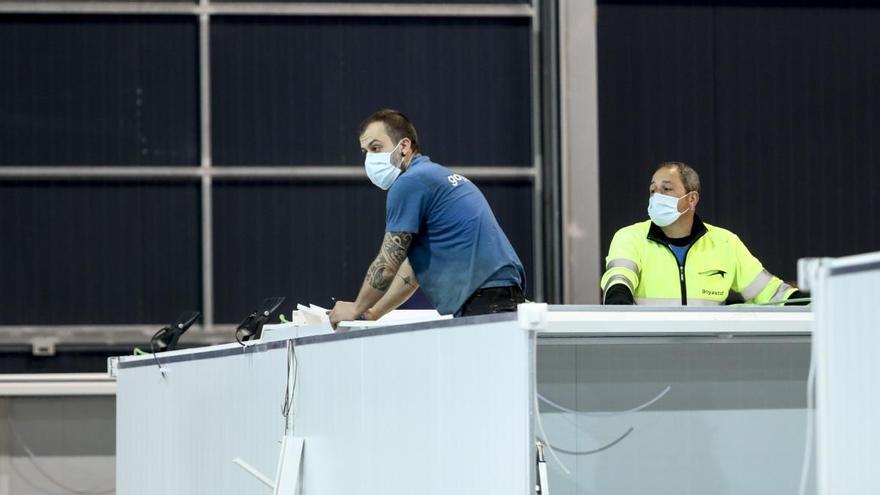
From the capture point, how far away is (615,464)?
4773 mm

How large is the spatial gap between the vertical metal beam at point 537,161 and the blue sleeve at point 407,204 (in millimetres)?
7359

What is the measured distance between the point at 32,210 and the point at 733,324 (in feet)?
30.6

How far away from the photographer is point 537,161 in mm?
12891

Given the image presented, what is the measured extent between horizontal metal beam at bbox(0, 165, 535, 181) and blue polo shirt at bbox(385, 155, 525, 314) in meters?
7.18

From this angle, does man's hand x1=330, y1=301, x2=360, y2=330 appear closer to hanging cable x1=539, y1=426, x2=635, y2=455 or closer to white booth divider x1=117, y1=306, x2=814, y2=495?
white booth divider x1=117, y1=306, x2=814, y2=495

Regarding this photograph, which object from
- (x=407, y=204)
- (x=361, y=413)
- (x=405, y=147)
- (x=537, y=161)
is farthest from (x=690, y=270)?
(x=537, y=161)

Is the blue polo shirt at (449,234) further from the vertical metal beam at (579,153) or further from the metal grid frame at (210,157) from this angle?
the metal grid frame at (210,157)

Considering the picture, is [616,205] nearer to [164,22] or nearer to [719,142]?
[719,142]

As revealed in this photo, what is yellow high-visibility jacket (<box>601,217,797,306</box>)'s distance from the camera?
21.1ft

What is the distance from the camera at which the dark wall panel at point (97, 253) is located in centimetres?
1259

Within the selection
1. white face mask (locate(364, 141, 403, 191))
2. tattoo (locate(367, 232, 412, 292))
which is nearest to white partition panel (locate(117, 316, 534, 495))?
tattoo (locate(367, 232, 412, 292))

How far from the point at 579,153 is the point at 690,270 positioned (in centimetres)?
623

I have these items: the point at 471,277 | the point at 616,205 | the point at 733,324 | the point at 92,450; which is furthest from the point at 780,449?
the point at 92,450

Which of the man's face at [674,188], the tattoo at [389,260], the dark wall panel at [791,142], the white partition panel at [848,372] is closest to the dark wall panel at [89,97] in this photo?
the dark wall panel at [791,142]
